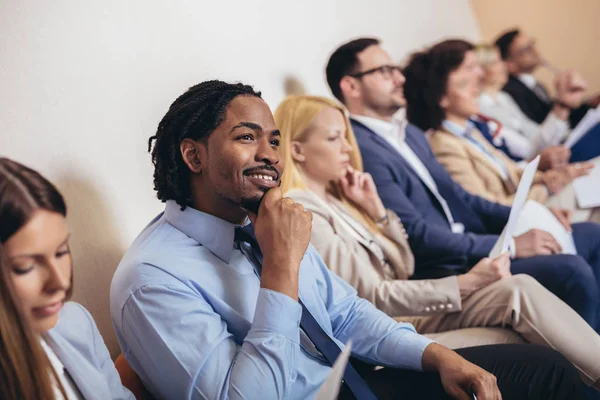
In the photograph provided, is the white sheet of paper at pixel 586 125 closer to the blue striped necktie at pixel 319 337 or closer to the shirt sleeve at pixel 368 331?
the shirt sleeve at pixel 368 331

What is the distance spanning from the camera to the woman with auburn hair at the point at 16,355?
827mm

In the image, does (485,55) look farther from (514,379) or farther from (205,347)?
(205,347)

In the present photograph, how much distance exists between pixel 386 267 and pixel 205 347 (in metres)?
0.94

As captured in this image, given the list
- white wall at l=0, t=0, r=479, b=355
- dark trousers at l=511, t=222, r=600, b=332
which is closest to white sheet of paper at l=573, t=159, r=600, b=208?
dark trousers at l=511, t=222, r=600, b=332

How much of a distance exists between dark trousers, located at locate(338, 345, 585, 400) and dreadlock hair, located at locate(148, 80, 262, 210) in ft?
2.02

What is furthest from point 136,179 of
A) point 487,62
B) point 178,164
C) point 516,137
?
point 487,62

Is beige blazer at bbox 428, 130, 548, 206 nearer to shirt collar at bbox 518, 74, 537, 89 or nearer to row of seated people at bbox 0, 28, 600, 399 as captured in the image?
row of seated people at bbox 0, 28, 600, 399

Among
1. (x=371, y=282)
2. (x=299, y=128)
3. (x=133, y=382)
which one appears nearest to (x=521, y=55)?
(x=299, y=128)

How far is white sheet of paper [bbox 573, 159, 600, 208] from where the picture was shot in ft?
9.11

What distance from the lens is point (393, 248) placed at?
2.00 meters

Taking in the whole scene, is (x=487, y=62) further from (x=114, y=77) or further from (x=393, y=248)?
(x=114, y=77)

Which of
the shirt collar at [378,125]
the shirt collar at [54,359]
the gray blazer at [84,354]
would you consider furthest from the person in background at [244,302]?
the shirt collar at [378,125]

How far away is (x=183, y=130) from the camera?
1318 mm

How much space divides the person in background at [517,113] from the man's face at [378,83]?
50.3 inches
